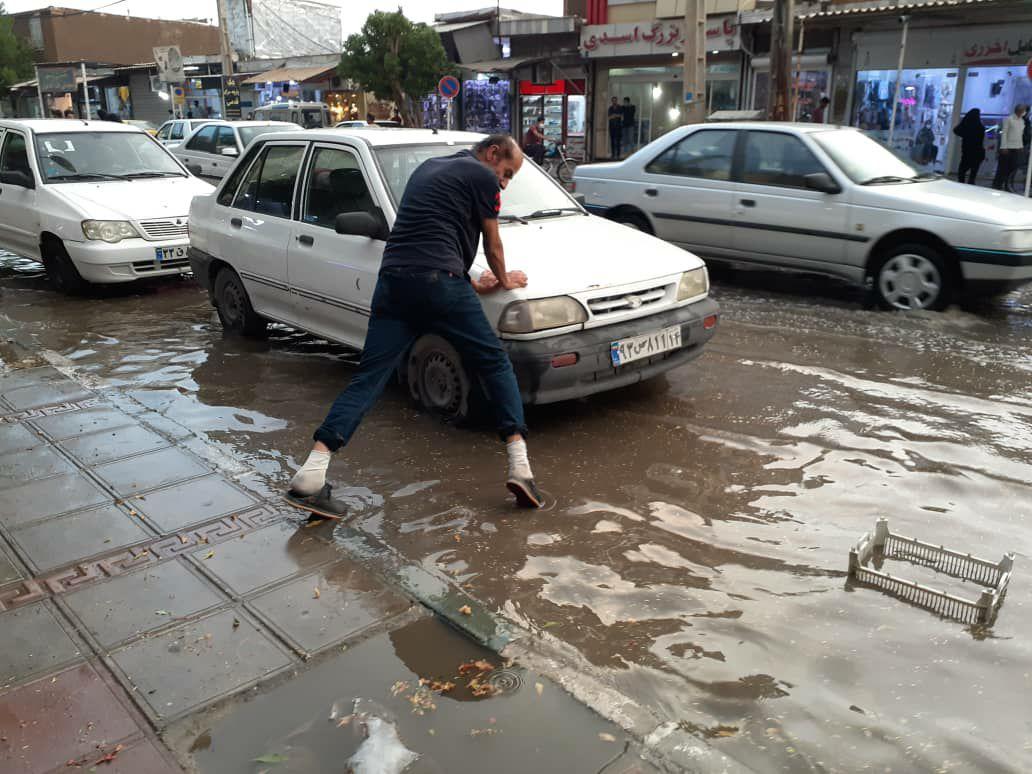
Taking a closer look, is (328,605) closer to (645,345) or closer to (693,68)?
(645,345)

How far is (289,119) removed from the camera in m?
26.8

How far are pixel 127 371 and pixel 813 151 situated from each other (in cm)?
615

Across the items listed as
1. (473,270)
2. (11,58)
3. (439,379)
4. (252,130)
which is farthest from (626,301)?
(11,58)

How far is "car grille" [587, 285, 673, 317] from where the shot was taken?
15.7 feet

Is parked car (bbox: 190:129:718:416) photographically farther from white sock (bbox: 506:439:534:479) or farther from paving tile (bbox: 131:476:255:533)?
paving tile (bbox: 131:476:255:533)

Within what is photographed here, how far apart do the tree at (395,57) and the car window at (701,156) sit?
23.4 meters

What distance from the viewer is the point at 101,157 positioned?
9.46m

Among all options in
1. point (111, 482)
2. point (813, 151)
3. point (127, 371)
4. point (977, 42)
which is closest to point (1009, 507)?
point (111, 482)

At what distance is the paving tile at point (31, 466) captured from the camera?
4430 mm

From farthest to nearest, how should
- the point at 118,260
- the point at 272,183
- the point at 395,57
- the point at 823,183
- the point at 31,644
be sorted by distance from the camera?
the point at 395,57 → the point at 118,260 → the point at 823,183 → the point at 272,183 → the point at 31,644

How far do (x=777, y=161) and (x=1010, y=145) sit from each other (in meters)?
9.98

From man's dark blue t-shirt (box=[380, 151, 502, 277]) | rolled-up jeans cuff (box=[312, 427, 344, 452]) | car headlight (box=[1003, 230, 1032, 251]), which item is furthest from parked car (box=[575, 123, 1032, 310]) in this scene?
rolled-up jeans cuff (box=[312, 427, 344, 452])

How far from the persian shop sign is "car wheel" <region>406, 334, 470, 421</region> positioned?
2065 cm

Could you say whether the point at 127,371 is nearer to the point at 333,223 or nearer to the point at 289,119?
the point at 333,223
